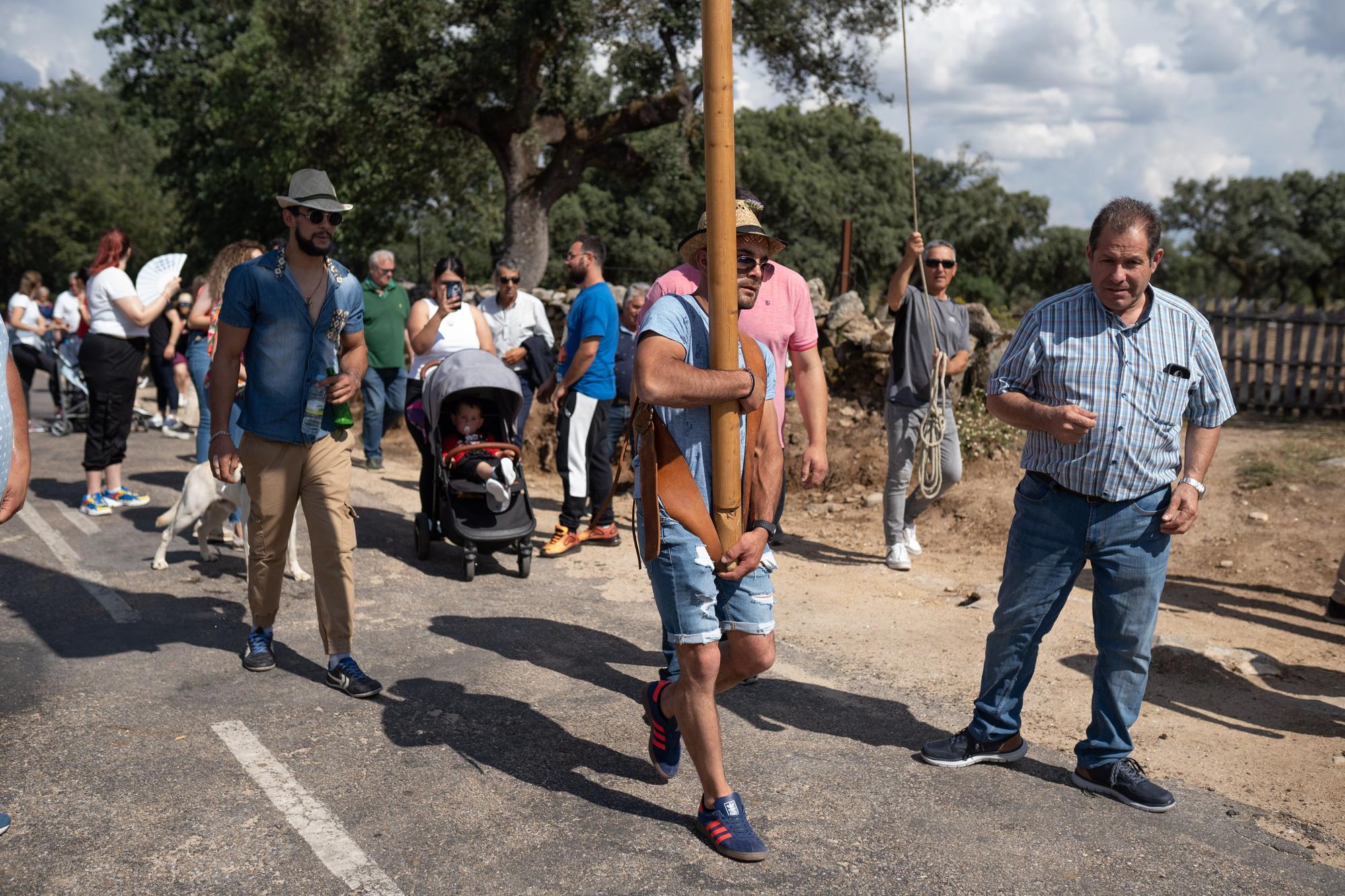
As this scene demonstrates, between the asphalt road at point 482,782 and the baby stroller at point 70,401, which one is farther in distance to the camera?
the baby stroller at point 70,401

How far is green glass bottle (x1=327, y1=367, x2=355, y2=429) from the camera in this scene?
4805 millimetres

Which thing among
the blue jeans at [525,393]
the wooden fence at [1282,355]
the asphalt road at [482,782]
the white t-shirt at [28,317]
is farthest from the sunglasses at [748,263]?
the white t-shirt at [28,317]

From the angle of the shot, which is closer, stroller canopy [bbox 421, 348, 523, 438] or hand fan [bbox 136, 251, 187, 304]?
stroller canopy [bbox 421, 348, 523, 438]

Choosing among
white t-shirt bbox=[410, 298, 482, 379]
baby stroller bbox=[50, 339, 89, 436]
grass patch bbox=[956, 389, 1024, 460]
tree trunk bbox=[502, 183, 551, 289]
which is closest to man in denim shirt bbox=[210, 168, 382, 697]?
white t-shirt bbox=[410, 298, 482, 379]

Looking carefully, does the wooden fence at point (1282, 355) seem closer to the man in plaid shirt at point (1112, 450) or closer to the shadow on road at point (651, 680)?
the shadow on road at point (651, 680)

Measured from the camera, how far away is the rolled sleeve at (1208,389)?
3832 mm

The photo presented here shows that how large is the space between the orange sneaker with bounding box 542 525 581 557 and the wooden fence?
9.55 m

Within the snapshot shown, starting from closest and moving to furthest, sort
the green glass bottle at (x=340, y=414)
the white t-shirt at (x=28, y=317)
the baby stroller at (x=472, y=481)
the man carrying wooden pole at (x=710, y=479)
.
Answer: the man carrying wooden pole at (x=710, y=479), the green glass bottle at (x=340, y=414), the baby stroller at (x=472, y=481), the white t-shirt at (x=28, y=317)

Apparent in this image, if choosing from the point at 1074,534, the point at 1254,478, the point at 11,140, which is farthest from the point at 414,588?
the point at 11,140

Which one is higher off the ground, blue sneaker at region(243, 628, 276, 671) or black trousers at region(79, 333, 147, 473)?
black trousers at region(79, 333, 147, 473)

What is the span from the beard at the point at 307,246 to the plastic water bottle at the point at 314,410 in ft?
1.80

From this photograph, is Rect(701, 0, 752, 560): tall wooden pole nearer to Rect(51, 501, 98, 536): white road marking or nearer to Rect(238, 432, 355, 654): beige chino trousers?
Rect(238, 432, 355, 654): beige chino trousers

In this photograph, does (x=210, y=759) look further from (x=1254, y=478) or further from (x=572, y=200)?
(x=572, y=200)

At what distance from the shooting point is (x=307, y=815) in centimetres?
367
